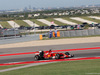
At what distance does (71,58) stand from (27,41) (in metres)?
17.0

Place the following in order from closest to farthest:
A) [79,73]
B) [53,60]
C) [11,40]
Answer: [79,73], [53,60], [11,40]

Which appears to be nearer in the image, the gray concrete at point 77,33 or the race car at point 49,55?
the race car at point 49,55

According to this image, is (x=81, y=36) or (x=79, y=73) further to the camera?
(x=81, y=36)

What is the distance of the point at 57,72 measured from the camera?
15.2m

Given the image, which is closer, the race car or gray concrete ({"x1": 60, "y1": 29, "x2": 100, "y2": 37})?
the race car

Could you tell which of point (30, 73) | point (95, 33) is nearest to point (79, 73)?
point (30, 73)

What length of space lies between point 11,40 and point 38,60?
16407 mm

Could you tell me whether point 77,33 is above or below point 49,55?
above

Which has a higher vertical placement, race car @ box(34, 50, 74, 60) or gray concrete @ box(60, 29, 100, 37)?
gray concrete @ box(60, 29, 100, 37)

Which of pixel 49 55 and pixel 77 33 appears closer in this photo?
pixel 49 55

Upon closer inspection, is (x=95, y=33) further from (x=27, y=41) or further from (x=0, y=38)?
(x=0, y=38)

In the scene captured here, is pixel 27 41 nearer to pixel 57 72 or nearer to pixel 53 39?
pixel 53 39

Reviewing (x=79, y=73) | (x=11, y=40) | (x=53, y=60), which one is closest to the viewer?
(x=79, y=73)

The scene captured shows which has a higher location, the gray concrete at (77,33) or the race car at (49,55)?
the gray concrete at (77,33)
